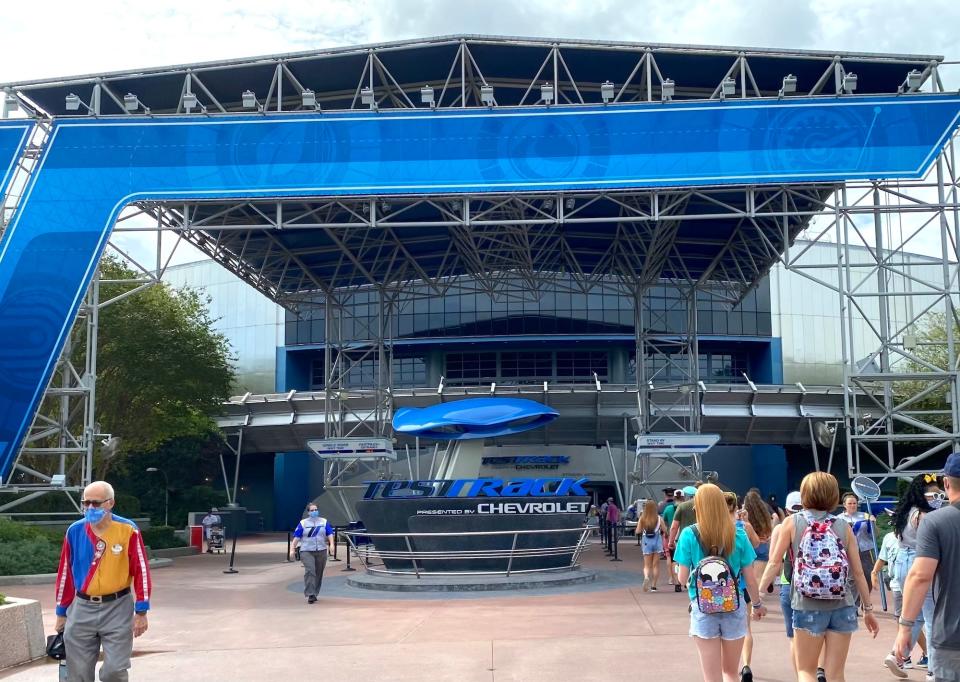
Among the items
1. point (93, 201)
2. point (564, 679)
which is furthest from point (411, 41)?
point (564, 679)

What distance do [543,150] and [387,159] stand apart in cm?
388

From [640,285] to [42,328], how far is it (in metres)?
20.5

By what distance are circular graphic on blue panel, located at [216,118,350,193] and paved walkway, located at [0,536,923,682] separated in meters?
10.5

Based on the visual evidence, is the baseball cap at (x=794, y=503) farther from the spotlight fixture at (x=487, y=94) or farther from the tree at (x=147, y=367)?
the tree at (x=147, y=367)

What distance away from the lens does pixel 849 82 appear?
1025 inches

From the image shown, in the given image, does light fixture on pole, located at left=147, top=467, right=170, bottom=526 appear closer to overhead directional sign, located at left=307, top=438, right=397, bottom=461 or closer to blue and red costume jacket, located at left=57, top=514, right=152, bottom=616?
overhead directional sign, located at left=307, top=438, right=397, bottom=461

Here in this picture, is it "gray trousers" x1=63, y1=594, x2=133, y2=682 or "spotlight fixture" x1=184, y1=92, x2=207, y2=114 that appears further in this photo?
"spotlight fixture" x1=184, y1=92, x2=207, y2=114

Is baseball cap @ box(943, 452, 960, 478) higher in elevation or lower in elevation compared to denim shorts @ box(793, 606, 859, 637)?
higher

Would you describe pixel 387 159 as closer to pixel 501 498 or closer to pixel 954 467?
pixel 501 498

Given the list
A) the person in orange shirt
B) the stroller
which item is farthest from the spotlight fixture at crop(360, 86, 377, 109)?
the person in orange shirt

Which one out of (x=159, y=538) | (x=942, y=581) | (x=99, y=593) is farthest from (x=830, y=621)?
(x=159, y=538)

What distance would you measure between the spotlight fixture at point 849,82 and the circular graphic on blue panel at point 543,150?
21.2 ft

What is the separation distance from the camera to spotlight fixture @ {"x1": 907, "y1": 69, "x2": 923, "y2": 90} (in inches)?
986

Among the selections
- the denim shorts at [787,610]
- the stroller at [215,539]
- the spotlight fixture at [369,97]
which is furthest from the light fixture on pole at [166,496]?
the denim shorts at [787,610]
